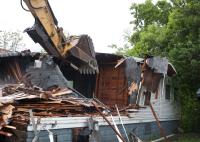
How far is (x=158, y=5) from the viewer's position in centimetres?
2964

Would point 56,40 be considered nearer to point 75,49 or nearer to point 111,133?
point 75,49

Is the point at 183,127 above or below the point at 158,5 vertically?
below

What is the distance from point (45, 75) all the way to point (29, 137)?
4697 millimetres

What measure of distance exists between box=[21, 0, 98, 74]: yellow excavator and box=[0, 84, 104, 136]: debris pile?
133cm

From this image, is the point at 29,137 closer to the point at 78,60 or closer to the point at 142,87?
the point at 78,60

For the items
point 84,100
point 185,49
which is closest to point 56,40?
point 84,100

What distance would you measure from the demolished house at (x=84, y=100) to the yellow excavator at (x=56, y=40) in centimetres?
102

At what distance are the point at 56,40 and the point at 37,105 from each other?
113 inches

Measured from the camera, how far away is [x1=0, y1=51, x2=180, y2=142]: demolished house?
12.7 meters

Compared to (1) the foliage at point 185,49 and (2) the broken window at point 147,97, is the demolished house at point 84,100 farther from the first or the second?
(1) the foliage at point 185,49

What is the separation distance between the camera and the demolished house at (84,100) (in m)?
12.7

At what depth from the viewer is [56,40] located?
1504 centimetres

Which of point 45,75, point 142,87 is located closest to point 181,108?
A: point 142,87

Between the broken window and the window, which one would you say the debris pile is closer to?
the broken window
